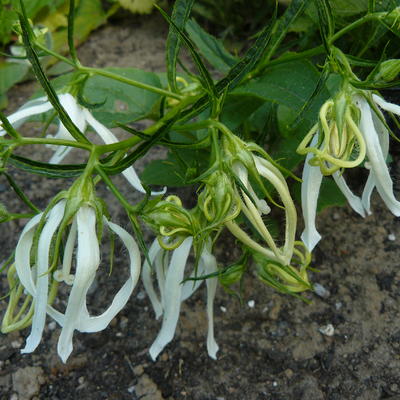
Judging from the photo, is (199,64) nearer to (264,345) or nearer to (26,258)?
(26,258)

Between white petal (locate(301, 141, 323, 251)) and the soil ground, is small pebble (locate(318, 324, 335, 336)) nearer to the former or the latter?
the soil ground

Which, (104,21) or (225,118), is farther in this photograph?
(104,21)

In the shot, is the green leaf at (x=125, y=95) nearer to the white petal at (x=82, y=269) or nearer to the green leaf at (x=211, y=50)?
the green leaf at (x=211, y=50)

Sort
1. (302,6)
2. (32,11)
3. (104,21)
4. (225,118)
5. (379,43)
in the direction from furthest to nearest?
(104,21) → (32,11) → (379,43) → (225,118) → (302,6)

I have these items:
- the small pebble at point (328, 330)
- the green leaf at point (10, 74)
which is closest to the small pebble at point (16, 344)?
the small pebble at point (328, 330)

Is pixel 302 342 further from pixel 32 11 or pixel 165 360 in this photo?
pixel 32 11

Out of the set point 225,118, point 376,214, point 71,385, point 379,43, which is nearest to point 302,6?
Result: point 225,118

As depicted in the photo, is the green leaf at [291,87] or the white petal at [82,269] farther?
the green leaf at [291,87]
